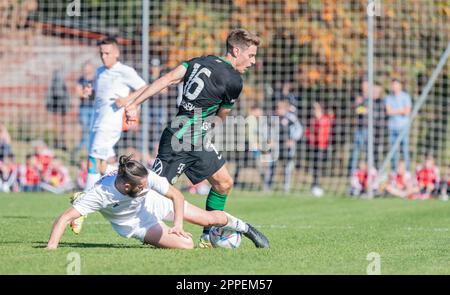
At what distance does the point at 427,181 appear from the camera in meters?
20.3

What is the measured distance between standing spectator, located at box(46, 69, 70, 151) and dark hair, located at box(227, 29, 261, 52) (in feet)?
42.4

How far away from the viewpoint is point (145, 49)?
21031mm

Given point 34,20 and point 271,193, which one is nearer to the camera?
point 271,193

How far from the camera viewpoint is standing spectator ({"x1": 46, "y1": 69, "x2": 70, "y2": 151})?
23.6 meters

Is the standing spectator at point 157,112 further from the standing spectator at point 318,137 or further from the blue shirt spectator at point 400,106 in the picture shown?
the blue shirt spectator at point 400,106

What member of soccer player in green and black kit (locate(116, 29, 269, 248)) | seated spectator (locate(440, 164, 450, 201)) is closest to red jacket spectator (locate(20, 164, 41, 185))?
seated spectator (locate(440, 164, 450, 201))

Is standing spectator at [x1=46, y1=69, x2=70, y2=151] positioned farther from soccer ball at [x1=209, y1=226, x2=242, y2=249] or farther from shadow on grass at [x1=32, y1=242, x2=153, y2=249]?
soccer ball at [x1=209, y1=226, x2=242, y2=249]

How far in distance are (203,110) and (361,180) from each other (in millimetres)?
9922

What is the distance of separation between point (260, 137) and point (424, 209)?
251 inches

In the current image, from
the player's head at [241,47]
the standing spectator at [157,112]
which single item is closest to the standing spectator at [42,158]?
the standing spectator at [157,112]

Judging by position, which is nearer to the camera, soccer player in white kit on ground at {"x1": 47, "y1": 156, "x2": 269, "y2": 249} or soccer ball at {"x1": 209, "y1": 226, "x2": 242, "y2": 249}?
soccer player in white kit on ground at {"x1": 47, "y1": 156, "x2": 269, "y2": 249}

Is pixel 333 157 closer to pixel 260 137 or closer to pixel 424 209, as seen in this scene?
pixel 260 137

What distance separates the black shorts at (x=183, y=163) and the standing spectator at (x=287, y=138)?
1068 cm
